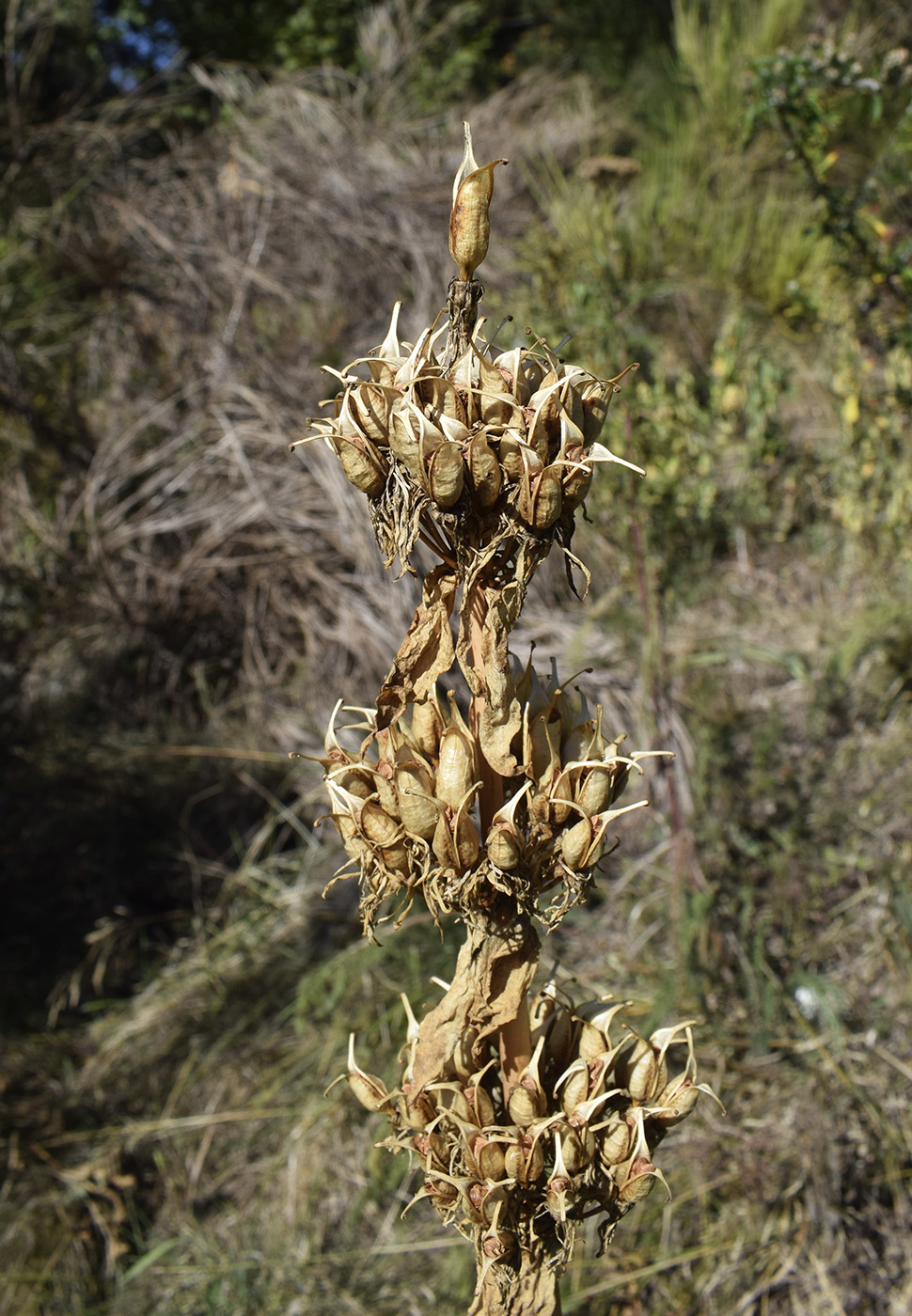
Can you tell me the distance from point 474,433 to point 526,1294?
0.97 metres

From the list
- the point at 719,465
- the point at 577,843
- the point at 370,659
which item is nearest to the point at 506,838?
the point at 577,843

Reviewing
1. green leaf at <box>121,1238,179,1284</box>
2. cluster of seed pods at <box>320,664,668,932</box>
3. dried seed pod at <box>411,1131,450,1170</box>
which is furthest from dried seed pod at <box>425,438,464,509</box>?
green leaf at <box>121,1238,179,1284</box>

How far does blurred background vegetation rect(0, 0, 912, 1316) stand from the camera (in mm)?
2330

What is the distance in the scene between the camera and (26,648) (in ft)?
12.7

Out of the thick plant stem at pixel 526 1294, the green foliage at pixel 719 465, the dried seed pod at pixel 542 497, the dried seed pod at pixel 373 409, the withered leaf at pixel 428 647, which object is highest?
the dried seed pod at pixel 373 409

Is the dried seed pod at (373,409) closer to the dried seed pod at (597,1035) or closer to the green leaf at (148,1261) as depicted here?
Result: the dried seed pod at (597,1035)

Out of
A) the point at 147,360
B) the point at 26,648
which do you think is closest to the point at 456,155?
the point at 147,360

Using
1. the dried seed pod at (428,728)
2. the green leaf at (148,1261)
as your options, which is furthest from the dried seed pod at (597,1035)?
the green leaf at (148,1261)

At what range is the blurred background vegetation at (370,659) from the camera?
2.33 meters

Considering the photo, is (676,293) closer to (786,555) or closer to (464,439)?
(786,555)

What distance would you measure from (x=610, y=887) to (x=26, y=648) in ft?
8.30

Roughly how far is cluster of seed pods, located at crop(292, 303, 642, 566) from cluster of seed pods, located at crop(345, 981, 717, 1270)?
586mm

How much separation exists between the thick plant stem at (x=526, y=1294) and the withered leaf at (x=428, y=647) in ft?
2.21

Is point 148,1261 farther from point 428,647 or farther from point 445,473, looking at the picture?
point 445,473
